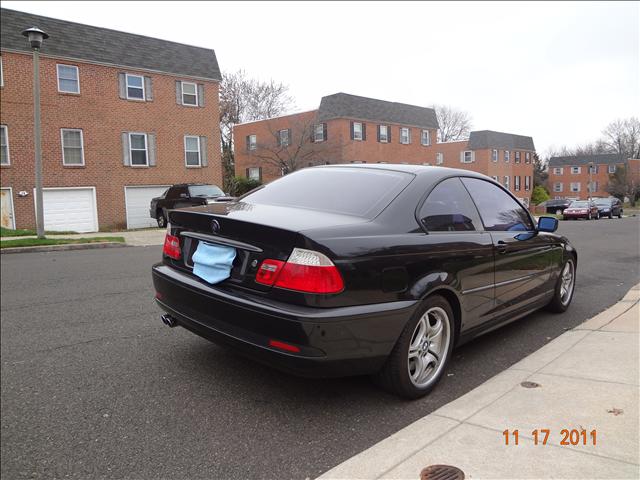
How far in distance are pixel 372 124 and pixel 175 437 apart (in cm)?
3423

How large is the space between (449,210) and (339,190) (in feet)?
2.79

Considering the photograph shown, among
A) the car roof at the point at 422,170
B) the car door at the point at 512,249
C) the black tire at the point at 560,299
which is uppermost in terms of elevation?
the car roof at the point at 422,170

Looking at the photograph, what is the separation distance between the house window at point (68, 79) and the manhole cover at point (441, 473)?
22.5 m

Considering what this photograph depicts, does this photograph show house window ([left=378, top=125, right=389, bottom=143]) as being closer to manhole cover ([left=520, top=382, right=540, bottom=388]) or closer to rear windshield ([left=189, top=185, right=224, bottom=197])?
rear windshield ([left=189, top=185, right=224, bottom=197])

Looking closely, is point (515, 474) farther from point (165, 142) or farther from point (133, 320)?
point (165, 142)

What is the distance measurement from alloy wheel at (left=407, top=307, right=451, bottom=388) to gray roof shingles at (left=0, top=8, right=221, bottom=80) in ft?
71.9

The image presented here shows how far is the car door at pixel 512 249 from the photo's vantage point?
408 cm

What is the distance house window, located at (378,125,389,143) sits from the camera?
118ft

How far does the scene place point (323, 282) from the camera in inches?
108

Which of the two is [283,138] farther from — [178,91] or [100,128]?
[100,128]

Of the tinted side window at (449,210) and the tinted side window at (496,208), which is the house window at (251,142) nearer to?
the tinted side window at (496,208)

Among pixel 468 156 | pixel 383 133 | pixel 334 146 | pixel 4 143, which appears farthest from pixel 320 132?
pixel 468 156
